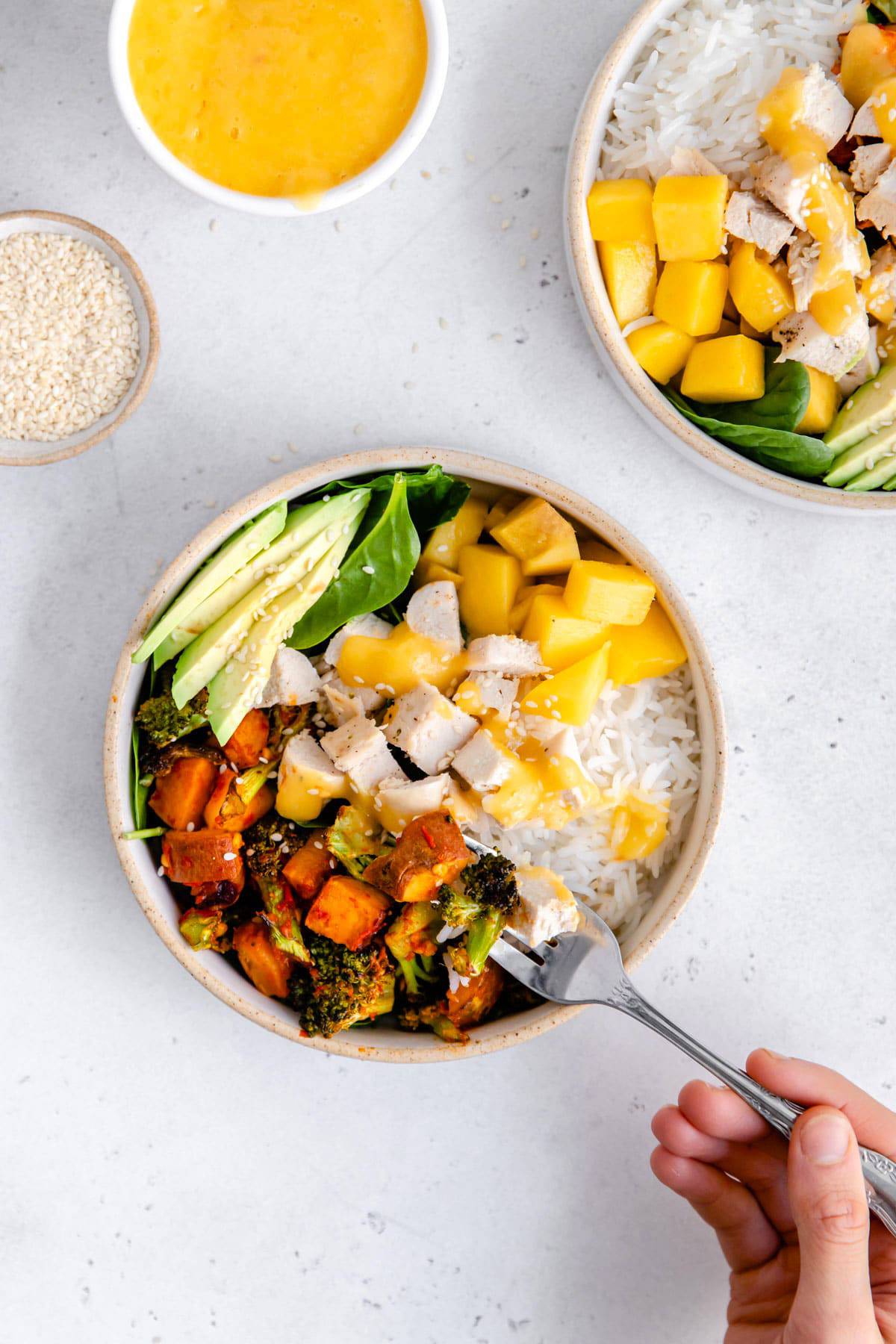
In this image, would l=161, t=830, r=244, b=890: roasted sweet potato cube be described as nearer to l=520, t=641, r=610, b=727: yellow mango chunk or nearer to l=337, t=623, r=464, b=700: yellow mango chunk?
l=337, t=623, r=464, b=700: yellow mango chunk

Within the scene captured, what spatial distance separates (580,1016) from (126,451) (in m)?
1.44

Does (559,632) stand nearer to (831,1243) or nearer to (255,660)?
(255,660)

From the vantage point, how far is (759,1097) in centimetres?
177

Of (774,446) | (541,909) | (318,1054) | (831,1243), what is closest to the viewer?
(831,1243)

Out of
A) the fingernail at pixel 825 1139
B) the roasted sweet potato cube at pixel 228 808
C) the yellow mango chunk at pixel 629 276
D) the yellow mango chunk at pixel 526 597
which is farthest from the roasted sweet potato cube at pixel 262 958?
the yellow mango chunk at pixel 629 276

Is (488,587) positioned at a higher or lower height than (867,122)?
lower

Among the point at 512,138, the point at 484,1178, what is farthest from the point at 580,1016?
the point at 512,138

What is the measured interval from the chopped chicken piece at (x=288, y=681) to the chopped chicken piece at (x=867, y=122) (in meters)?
1.30

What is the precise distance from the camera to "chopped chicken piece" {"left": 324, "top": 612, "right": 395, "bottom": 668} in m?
1.86

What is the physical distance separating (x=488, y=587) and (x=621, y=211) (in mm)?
691

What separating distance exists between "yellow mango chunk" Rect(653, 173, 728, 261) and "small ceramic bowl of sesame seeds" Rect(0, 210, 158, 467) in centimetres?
91

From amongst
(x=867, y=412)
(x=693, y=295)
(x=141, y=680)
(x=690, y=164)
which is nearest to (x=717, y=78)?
(x=690, y=164)

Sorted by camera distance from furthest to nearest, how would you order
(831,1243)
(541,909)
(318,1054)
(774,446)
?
1. (318,1054)
2. (774,446)
3. (541,909)
4. (831,1243)

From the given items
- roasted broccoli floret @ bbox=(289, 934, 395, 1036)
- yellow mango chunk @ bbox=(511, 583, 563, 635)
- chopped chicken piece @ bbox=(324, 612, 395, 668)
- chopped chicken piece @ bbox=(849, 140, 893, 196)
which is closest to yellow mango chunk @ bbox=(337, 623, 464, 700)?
chopped chicken piece @ bbox=(324, 612, 395, 668)
